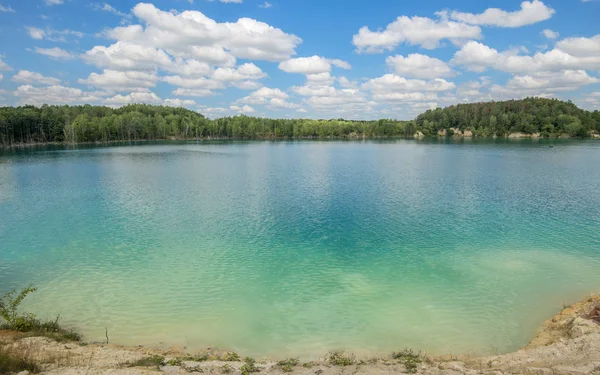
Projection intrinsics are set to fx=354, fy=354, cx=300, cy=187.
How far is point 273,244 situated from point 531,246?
1670 centimetres

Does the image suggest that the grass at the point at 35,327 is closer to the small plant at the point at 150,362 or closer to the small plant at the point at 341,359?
the small plant at the point at 150,362

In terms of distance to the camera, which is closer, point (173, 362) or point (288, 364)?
point (173, 362)

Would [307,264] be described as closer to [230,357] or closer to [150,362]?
[230,357]

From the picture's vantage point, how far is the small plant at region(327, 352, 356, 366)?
1053cm

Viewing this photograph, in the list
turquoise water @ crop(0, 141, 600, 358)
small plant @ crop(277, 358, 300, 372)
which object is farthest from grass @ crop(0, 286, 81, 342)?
small plant @ crop(277, 358, 300, 372)

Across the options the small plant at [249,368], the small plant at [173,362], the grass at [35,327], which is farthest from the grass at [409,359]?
the grass at [35,327]

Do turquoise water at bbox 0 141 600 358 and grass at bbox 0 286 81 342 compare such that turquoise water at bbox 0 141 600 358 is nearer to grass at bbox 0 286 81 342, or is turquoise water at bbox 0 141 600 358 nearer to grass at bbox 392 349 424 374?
grass at bbox 392 349 424 374

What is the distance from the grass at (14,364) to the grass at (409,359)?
970 cm

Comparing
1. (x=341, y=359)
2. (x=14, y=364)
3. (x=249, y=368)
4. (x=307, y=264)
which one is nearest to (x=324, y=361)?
(x=341, y=359)

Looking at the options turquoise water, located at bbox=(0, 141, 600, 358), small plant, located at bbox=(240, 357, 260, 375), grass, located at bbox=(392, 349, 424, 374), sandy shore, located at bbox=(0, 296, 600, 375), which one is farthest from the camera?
turquoise water, located at bbox=(0, 141, 600, 358)

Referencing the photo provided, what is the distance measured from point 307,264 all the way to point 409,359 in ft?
32.8

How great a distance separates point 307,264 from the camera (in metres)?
20.3

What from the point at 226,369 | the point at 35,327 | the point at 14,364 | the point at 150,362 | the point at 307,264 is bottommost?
the point at 307,264

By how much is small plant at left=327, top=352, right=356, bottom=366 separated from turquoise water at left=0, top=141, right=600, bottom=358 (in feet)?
2.15
